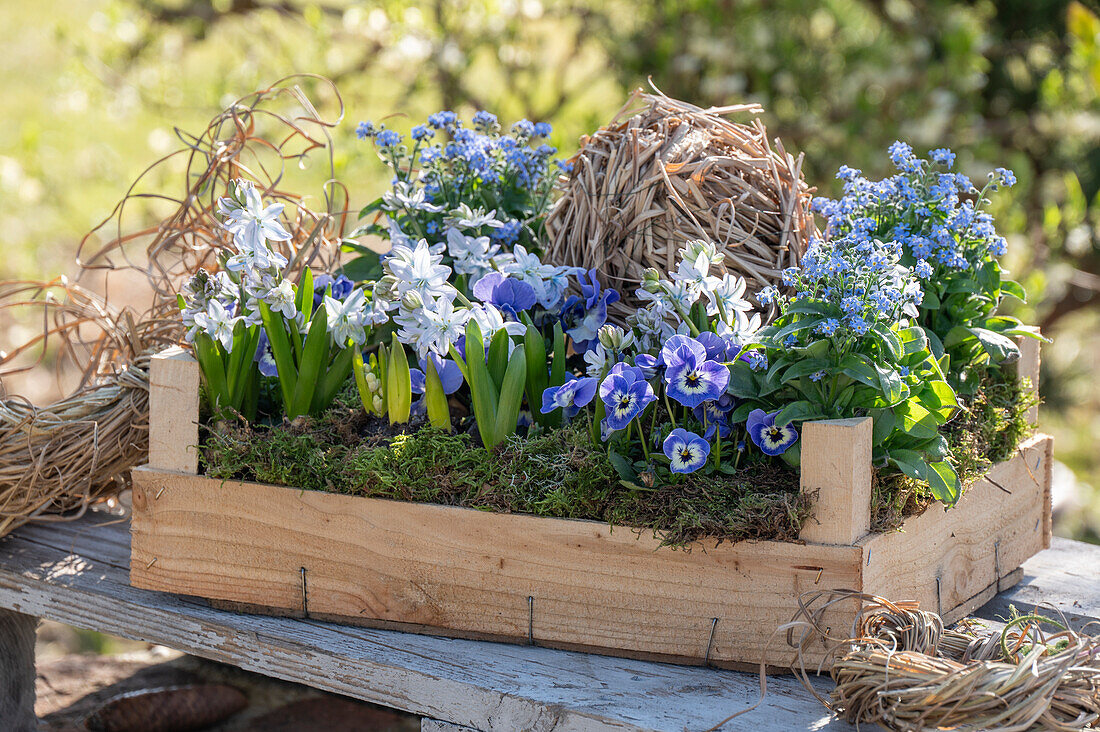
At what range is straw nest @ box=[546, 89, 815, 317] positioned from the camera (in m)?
1.54

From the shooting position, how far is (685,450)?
117 cm

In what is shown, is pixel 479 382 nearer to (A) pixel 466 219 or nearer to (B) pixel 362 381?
(B) pixel 362 381

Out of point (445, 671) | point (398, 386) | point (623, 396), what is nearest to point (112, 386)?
point (398, 386)

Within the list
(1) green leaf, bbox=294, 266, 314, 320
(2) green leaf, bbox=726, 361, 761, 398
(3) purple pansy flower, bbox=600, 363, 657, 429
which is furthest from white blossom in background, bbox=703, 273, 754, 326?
(1) green leaf, bbox=294, 266, 314, 320

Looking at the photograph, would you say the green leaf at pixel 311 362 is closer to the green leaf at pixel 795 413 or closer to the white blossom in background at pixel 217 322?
the white blossom in background at pixel 217 322

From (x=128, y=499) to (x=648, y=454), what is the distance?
1587 mm

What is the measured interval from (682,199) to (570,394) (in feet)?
1.56

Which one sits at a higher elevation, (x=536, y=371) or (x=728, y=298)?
(x=728, y=298)

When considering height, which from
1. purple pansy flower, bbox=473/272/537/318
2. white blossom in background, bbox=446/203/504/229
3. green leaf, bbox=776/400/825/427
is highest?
white blossom in background, bbox=446/203/504/229

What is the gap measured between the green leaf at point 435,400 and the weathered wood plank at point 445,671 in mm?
319

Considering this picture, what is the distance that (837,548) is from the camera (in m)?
1.15

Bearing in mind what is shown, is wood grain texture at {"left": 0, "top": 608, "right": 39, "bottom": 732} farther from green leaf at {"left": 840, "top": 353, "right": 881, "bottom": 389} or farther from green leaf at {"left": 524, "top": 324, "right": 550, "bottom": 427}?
green leaf at {"left": 840, "top": 353, "right": 881, "bottom": 389}

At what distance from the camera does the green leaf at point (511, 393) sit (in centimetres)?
131

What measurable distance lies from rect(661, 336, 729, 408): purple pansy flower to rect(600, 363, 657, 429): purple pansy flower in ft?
0.11
